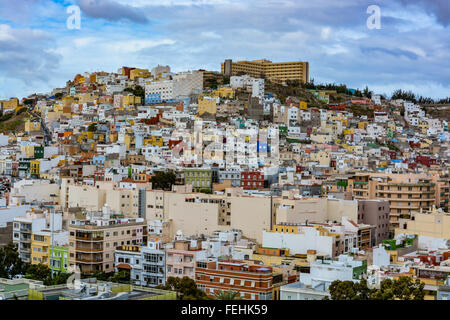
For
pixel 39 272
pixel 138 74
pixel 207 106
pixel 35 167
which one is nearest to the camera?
pixel 39 272

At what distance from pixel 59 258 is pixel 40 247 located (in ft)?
1.83

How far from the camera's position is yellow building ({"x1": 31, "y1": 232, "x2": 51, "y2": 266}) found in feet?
39.4

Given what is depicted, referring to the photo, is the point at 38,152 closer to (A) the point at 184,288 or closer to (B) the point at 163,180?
(B) the point at 163,180

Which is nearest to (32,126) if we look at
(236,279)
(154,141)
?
(154,141)

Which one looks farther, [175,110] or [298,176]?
[175,110]

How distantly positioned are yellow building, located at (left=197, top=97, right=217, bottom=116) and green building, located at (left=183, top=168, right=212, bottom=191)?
9.74 m

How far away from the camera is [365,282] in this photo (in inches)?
316

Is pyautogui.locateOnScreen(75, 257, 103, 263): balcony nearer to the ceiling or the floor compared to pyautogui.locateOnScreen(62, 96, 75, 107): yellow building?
nearer to the floor

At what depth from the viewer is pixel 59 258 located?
38.7ft

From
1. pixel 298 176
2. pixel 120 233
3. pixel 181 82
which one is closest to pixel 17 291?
pixel 120 233

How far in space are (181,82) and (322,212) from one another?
1840 cm

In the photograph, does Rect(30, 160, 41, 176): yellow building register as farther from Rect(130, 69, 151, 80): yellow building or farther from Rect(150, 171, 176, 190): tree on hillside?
Rect(130, 69, 151, 80): yellow building

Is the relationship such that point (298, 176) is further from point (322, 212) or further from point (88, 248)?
point (88, 248)

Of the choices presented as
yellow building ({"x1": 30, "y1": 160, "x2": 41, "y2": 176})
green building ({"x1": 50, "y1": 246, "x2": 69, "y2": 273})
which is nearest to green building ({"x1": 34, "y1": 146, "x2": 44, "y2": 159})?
yellow building ({"x1": 30, "y1": 160, "x2": 41, "y2": 176})
